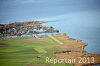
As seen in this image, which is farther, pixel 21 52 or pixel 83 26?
pixel 21 52

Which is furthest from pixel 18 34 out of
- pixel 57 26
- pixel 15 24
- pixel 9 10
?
pixel 57 26

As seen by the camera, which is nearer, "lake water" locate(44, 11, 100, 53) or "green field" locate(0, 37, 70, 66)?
"lake water" locate(44, 11, 100, 53)

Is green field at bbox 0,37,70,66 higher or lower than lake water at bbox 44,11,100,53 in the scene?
lower

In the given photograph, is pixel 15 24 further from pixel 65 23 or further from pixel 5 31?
pixel 65 23

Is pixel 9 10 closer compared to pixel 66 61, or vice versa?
pixel 66 61

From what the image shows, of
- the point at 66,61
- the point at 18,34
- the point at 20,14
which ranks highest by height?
the point at 20,14

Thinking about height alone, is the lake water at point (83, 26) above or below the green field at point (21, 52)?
above

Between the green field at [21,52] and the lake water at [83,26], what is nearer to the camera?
the lake water at [83,26]

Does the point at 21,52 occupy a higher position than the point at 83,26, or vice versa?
the point at 83,26
